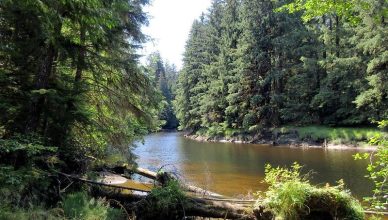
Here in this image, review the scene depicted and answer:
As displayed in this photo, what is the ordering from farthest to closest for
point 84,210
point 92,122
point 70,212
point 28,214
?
1. point 92,122
2. point 70,212
3. point 84,210
4. point 28,214

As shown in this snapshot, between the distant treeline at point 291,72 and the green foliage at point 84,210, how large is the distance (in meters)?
24.8

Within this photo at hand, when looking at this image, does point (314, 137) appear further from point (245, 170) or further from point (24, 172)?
point (24, 172)

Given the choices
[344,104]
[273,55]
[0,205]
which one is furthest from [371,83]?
[0,205]

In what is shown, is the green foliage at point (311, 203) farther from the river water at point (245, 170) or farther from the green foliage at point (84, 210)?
the river water at point (245, 170)

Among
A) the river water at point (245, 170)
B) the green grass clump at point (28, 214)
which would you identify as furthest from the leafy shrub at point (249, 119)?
the green grass clump at point (28, 214)

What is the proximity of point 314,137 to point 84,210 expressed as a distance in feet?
99.2

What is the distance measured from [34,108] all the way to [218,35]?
4840cm

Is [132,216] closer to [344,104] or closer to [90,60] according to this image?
[90,60]

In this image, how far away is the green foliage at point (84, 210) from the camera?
6169 millimetres

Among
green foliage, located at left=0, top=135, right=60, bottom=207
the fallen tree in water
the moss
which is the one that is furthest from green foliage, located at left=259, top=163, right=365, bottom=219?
green foliage, located at left=0, top=135, right=60, bottom=207

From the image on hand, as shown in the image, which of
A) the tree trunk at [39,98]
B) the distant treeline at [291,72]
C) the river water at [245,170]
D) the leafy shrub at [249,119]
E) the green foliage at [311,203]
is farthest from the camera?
the leafy shrub at [249,119]

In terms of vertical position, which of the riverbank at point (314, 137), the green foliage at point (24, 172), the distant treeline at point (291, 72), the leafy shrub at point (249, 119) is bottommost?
the green foliage at point (24, 172)

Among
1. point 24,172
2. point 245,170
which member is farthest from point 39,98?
point 245,170

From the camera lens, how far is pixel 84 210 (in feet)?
20.7
